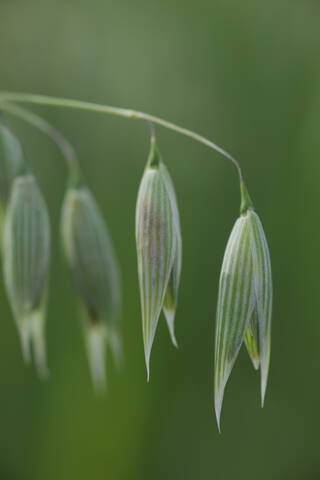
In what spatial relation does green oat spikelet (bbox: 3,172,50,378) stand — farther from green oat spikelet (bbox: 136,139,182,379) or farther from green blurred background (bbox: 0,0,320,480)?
green blurred background (bbox: 0,0,320,480)

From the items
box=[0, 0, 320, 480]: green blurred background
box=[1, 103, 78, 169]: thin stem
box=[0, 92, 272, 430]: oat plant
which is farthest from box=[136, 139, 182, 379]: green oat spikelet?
box=[0, 0, 320, 480]: green blurred background

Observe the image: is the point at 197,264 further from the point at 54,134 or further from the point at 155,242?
the point at 155,242

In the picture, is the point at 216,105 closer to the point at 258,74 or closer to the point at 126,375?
the point at 258,74

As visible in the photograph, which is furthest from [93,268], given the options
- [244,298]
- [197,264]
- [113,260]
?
[197,264]

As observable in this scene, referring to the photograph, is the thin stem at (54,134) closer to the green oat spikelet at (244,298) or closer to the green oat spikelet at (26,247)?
the green oat spikelet at (26,247)

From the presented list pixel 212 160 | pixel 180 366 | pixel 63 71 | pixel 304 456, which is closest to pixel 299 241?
pixel 212 160

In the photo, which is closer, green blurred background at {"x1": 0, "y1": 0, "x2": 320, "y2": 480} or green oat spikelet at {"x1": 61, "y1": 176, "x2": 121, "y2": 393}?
green oat spikelet at {"x1": 61, "y1": 176, "x2": 121, "y2": 393}

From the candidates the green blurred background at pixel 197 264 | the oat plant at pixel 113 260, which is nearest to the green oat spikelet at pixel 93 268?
the oat plant at pixel 113 260
